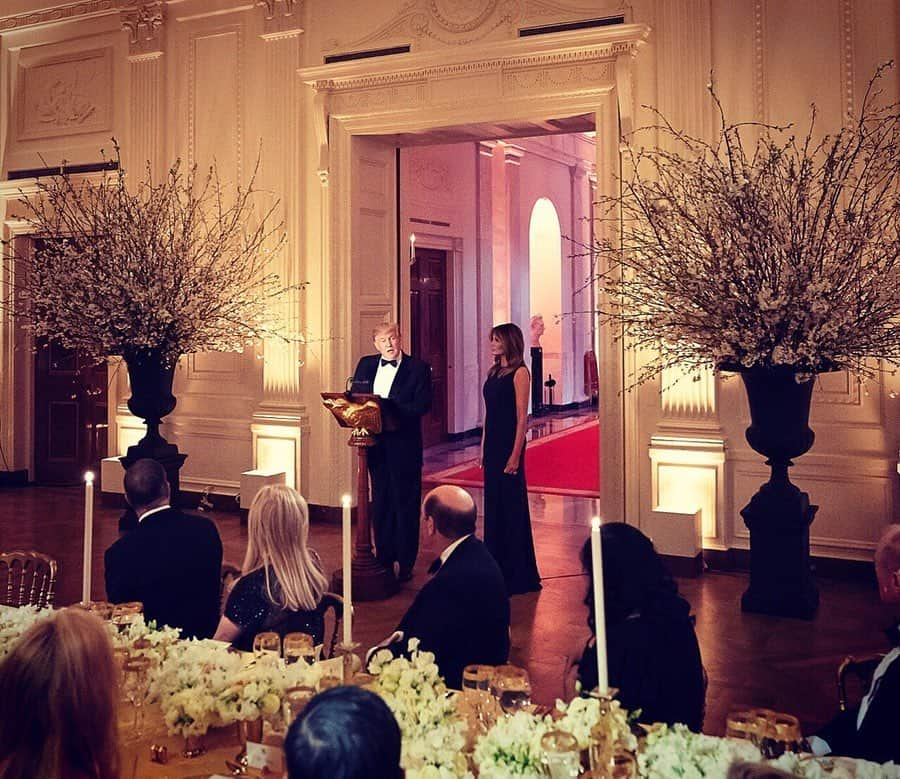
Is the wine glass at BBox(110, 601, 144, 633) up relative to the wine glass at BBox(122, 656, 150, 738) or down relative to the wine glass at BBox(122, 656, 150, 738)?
up

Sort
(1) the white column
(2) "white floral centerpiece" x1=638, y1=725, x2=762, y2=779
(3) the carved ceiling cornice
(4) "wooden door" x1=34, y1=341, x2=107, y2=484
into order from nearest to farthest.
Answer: (2) "white floral centerpiece" x1=638, y1=725, x2=762, y2=779, (3) the carved ceiling cornice, (1) the white column, (4) "wooden door" x1=34, y1=341, x2=107, y2=484

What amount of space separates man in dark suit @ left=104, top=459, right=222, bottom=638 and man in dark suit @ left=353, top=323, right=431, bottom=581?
2.68m

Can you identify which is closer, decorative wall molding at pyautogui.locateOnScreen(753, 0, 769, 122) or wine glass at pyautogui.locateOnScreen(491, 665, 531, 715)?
wine glass at pyautogui.locateOnScreen(491, 665, 531, 715)

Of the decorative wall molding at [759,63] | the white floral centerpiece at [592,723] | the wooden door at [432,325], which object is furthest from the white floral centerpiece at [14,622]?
the wooden door at [432,325]

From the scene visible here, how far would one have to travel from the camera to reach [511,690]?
2.26 meters

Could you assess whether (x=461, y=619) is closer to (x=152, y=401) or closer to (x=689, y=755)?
(x=689, y=755)

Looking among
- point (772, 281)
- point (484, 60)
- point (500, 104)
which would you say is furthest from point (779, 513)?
point (484, 60)

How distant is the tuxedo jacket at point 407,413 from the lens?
6.50 meters

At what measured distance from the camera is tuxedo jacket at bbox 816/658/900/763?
2.36 meters

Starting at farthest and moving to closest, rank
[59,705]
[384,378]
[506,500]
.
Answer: [384,378] → [506,500] → [59,705]

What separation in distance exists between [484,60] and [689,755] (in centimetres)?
664

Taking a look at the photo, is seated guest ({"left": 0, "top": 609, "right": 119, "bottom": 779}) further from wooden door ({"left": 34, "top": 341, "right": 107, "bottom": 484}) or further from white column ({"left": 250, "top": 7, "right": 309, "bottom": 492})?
wooden door ({"left": 34, "top": 341, "right": 107, "bottom": 484})

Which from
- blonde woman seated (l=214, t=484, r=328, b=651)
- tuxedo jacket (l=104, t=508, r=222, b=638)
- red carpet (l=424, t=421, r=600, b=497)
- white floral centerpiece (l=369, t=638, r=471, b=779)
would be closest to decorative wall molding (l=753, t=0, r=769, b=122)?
red carpet (l=424, t=421, r=600, b=497)

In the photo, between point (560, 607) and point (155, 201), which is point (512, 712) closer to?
point (560, 607)
